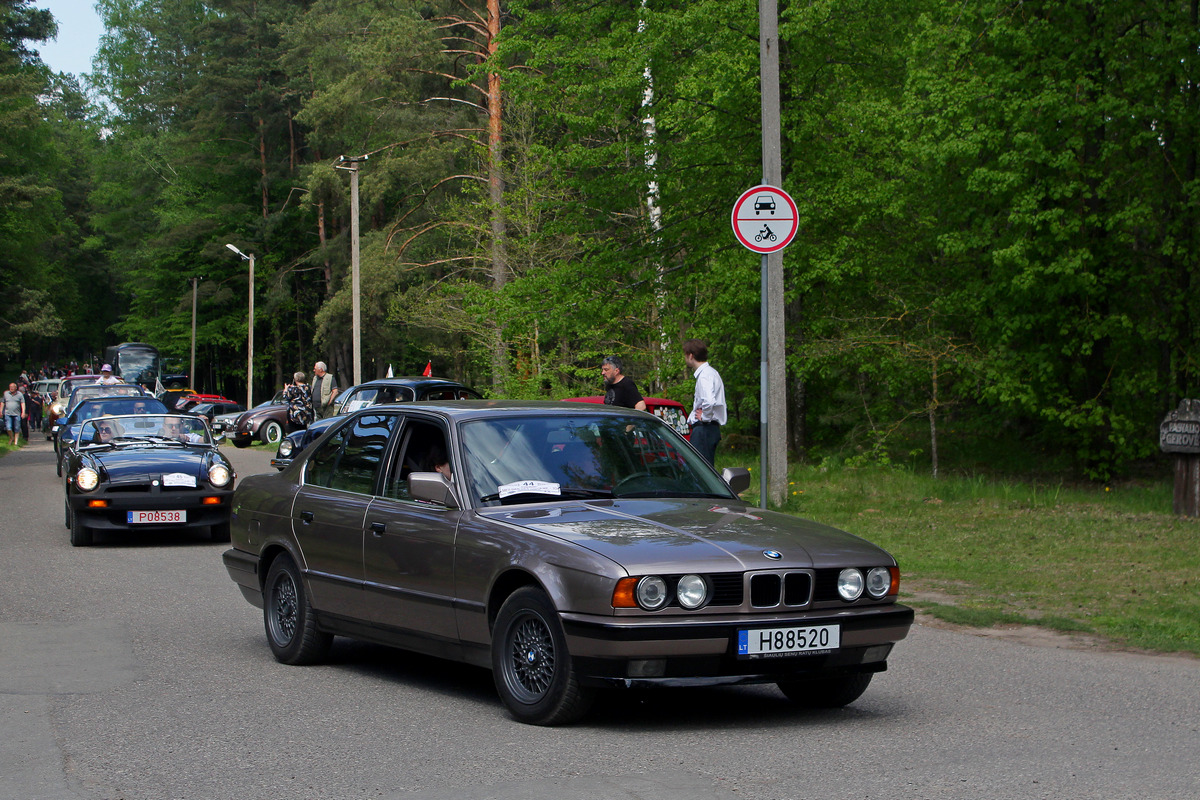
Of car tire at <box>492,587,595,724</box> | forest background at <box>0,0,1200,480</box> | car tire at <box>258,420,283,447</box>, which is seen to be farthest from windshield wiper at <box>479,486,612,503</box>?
car tire at <box>258,420,283,447</box>

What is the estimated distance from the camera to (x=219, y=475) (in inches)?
588

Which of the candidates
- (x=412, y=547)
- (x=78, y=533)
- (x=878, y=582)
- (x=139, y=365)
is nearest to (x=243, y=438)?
(x=78, y=533)

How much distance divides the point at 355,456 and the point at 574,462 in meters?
1.60

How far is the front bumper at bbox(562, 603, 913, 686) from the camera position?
224 inches

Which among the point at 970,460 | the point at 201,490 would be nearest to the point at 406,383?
the point at 201,490

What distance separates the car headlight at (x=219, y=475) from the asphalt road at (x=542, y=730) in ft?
18.3

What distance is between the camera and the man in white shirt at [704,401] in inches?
566

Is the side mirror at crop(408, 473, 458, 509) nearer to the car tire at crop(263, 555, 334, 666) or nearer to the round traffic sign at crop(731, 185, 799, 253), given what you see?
the car tire at crop(263, 555, 334, 666)

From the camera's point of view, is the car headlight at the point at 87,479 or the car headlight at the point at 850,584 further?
the car headlight at the point at 87,479

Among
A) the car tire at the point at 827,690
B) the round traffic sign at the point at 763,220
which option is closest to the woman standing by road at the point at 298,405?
the round traffic sign at the point at 763,220

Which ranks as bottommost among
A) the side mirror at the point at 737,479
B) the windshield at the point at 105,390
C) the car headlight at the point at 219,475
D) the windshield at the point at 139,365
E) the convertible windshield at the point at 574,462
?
the car headlight at the point at 219,475

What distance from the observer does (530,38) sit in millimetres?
24875

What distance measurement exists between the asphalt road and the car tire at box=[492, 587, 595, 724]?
148 mm

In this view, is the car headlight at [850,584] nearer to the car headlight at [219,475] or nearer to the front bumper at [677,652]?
the front bumper at [677,652]
